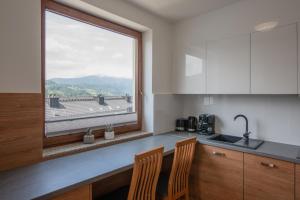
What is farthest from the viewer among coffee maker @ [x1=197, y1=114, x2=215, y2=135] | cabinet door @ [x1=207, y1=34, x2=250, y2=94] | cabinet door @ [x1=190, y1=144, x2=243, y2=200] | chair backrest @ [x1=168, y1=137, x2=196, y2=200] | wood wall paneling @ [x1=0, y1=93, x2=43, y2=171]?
coffee maker @ [x1=197, y1=114, x2=215, y2=135]

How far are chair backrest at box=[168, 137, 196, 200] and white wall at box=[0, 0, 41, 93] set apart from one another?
1248 millimetres

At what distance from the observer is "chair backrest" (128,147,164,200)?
52.2 inches

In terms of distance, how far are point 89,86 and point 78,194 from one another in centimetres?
109

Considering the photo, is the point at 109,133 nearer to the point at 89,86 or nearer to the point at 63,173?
the point at 89,86

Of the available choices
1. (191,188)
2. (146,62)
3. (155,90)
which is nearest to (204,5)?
(146,62)

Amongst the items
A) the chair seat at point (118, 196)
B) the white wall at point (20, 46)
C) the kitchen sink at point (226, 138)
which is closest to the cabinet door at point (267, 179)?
the kitchen sink at point (226, 138)

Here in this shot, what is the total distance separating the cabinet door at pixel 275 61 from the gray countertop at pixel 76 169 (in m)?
0.57

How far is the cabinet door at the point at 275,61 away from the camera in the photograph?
67.0 inches

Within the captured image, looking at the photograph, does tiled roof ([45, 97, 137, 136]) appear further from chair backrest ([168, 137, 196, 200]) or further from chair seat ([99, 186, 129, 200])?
chair backrest ([168, 137, 196, 200])

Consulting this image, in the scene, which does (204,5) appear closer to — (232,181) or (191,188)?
(232,181)

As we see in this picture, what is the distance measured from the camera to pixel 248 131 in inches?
85.7

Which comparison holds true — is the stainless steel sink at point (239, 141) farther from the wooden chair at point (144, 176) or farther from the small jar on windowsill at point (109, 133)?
the small jar on windowsill at point (109, 133)

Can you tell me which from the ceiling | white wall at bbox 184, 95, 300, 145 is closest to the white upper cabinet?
white wall at bbox 184, 95, 300, 145

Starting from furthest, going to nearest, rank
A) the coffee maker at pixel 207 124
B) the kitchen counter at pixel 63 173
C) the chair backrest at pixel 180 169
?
1. the coffee maker at pixel 207 124
2. the chair backrest at pixel 180 169
3. the kitchen counter at pixel 63 173
